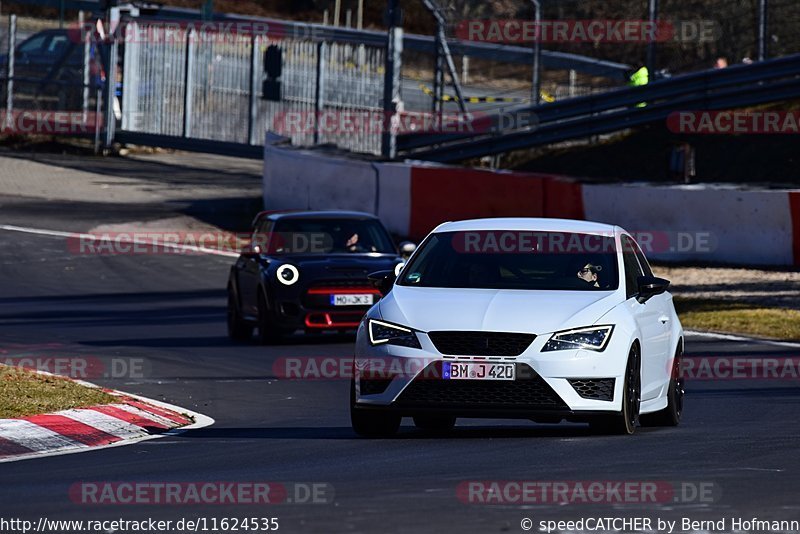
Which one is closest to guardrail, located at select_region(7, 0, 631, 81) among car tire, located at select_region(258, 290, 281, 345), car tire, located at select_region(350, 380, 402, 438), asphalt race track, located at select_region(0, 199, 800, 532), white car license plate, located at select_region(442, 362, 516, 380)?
car tire, located at select_region(258, 290, 281, 345)

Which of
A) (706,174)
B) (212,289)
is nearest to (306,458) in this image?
(212,289)

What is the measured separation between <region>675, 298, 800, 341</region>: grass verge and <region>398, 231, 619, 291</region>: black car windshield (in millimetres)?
7826

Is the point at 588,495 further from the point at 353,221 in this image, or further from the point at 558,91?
the point at 558,91

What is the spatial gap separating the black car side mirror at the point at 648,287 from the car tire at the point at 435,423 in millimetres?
1519

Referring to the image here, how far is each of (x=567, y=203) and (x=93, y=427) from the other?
14.1m

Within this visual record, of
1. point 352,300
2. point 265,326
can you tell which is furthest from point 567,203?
point 265,326

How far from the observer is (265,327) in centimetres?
1761

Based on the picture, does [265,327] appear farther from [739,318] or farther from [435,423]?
[435,423]

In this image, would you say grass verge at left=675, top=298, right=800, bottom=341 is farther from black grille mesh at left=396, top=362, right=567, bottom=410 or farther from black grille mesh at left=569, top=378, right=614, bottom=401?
black grille mesh at left=396, top=362, right=567, bottom=410

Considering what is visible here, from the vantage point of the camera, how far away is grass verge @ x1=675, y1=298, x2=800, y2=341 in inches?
739

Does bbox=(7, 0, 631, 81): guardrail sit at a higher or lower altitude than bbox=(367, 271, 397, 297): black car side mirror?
higher

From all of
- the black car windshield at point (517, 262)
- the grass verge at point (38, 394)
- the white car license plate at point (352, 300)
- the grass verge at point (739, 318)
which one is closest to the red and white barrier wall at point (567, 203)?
the grass verge at point (739, 318)

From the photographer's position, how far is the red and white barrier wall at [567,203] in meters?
22.5

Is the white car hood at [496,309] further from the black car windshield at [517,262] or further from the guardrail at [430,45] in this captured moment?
the guardrail at [430,45]
